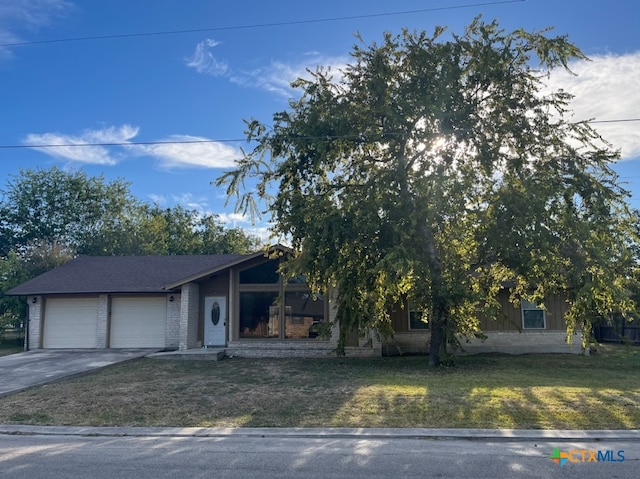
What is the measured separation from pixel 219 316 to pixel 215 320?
0.72ft

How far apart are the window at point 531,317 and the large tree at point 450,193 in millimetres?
4392

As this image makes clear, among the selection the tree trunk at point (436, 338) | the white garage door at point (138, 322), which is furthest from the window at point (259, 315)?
the tree trunk at point (436, 338)

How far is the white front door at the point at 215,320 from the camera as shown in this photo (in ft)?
58.9

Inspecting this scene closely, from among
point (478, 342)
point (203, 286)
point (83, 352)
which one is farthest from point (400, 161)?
point (83, 352)

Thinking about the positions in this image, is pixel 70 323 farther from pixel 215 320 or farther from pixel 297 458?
pixel 297 458

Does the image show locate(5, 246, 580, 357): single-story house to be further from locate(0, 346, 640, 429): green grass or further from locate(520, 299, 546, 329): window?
locate(0, 346, 640, 429): green grass

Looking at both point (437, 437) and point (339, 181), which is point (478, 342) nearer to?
point (339, 181)

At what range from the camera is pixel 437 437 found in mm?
6527

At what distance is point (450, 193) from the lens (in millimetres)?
12062

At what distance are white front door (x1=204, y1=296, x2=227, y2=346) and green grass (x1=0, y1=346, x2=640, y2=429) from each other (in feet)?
12.2

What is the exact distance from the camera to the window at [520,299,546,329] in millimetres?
17891

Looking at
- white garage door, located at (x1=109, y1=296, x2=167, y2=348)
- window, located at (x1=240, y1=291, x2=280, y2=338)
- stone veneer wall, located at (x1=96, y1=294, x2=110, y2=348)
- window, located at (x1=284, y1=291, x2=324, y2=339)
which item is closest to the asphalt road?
window, located at (x1=284, y1=291, x2=324, y2=339)

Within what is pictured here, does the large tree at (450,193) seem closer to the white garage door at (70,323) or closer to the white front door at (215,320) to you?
the white front door at (215,320)

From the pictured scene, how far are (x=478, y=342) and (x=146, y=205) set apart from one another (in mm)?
31425
